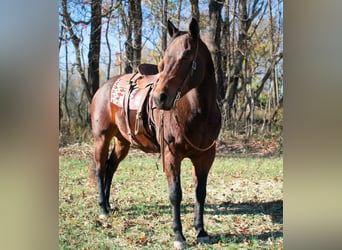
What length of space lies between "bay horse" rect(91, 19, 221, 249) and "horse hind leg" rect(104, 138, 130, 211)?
0.06 meters

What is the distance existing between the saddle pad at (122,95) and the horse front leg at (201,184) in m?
0.73

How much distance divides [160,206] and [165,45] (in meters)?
1.46

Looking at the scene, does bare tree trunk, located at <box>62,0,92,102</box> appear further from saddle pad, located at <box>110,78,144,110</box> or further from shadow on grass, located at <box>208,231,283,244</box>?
shadow on grass, located at <box>208,231,283,244</box>

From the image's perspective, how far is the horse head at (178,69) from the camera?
2906 mm

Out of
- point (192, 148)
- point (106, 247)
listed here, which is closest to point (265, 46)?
point (192, 148)

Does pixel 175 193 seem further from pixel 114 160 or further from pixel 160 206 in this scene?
pixel 114 160

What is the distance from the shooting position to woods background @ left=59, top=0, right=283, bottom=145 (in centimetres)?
343

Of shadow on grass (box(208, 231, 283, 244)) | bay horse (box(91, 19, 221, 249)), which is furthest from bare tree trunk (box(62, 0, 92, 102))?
shadow on grass (box(208, 231, 283, 244))

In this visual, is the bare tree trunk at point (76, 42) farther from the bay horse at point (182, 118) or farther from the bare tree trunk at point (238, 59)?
the bare tree trunk at point (238, 59)

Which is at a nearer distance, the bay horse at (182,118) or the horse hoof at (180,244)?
the bay horse at (182,118)

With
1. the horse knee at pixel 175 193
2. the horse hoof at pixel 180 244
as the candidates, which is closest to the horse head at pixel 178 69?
the horse knee at pixel 175 193
